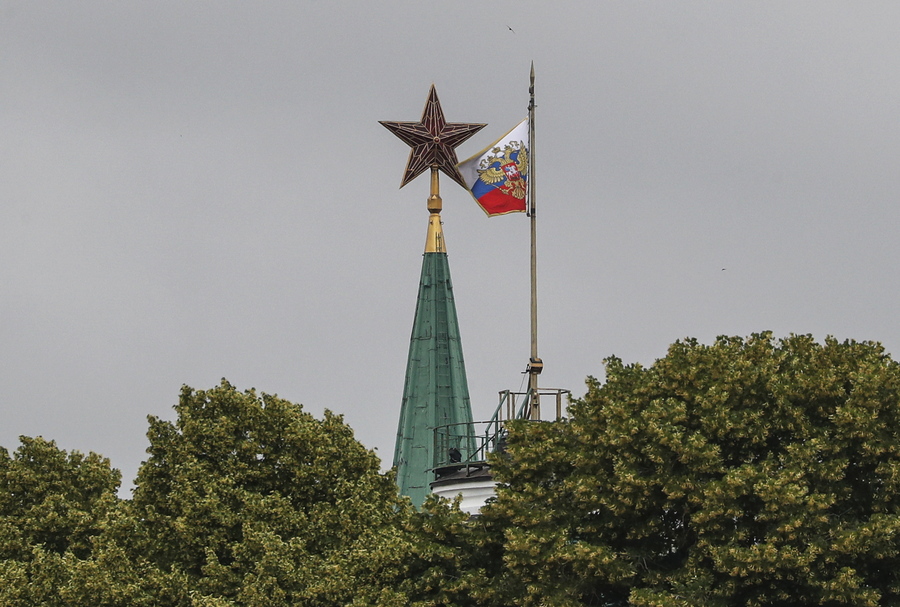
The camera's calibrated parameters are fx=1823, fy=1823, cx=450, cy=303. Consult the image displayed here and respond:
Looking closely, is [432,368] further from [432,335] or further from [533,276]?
[533,276]

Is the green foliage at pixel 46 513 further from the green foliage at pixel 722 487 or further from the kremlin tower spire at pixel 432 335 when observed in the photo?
the kremlin tower spire at pixel 432 335

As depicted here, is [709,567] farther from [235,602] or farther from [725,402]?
[235,602]

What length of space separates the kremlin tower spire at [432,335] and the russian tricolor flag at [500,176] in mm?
14205

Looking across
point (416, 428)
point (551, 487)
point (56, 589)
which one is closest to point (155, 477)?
point (56, 589)

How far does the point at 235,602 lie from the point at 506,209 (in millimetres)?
17067

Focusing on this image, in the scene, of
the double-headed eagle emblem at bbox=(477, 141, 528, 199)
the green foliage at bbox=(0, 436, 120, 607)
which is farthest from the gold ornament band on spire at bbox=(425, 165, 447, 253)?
the green foliage at bbox=(0, 436, 120, 607)

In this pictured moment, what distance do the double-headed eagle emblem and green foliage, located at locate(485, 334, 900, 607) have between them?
1389cm

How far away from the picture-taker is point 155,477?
132 ft

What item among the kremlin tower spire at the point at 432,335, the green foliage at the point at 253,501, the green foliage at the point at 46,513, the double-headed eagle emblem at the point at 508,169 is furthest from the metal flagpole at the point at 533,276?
the kremlin tower spire at the point at 432,335

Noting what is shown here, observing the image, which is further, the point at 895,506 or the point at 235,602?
the point at 235,602

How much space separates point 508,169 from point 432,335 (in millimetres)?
17300

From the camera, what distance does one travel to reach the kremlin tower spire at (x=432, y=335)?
6581 centimetres

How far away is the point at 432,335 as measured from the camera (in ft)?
223

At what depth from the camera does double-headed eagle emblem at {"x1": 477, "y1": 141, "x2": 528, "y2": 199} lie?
2025 inches
